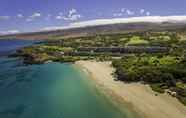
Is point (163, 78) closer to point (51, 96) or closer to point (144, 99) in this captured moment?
point (144, 99)

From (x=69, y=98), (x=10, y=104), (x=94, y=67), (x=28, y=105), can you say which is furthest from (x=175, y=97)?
(x=94, y=67)

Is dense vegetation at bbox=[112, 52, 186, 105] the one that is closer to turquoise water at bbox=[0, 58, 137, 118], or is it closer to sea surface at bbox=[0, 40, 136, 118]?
sea surface at bbox=[0, 40, 136, 118]

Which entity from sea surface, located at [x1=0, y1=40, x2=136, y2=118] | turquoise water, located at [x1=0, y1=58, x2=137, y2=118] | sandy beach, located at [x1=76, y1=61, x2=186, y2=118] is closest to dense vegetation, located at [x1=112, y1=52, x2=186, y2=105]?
sandy beach, located at [x1=76, y1=61, x2=186, y2=118]

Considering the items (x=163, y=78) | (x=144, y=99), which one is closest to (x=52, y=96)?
(x=144, y=99)

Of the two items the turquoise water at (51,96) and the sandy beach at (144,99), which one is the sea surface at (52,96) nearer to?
the turquoise water at (51,96)

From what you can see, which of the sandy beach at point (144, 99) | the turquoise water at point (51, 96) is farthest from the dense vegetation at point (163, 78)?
the turquoise water at point (51, 96)

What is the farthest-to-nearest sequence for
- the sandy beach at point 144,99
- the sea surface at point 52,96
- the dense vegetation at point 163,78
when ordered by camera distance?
the dense vegetation at point 163,78 → the sea surface at point 52,96 → the sandy beach at point 144,99

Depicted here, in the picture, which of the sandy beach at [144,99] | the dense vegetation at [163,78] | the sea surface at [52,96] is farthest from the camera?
the dense vegetation at [163,78]
